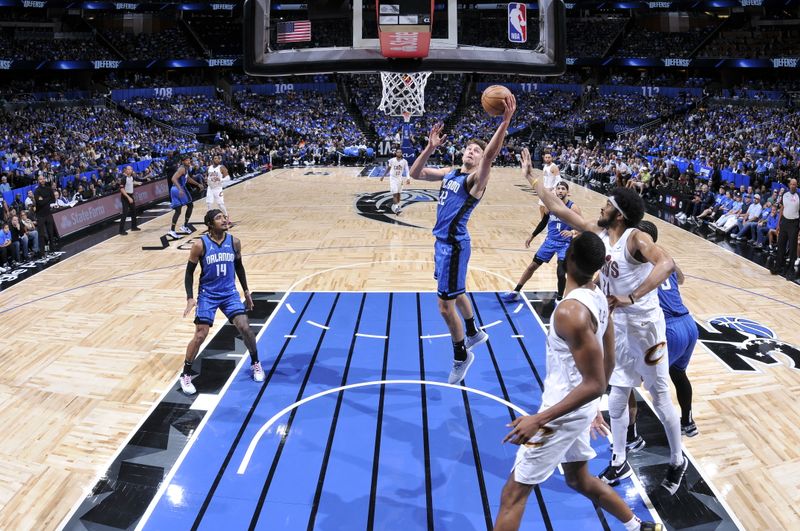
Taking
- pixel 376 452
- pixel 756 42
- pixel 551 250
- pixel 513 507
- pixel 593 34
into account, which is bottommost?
pixel 376 452

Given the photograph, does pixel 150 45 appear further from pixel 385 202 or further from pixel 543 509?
pixel 543 509

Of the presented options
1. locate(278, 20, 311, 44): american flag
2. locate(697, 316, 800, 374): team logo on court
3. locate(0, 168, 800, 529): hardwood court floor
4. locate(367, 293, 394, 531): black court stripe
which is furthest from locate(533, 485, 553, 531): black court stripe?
locate(278, 20, 311, 44): american flag

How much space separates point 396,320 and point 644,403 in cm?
295

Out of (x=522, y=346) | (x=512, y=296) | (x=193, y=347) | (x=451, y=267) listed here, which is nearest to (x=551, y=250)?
(x=512, y=296)

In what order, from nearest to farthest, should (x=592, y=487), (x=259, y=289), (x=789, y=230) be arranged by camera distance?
(x=592, y=487) → (x=259, y=289) → (x=789, y=230)

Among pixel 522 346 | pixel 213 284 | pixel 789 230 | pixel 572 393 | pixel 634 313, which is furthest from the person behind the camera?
pixel 789 230

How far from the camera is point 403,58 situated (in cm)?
548

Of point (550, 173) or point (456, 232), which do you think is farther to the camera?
point (550, 173)

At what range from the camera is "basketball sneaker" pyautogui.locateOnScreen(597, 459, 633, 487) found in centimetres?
394

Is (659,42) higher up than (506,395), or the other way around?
(659,42)

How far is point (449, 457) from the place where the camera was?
428 cm

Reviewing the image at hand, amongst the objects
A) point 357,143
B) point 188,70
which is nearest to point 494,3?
point 357,143

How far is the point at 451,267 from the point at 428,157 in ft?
3.04

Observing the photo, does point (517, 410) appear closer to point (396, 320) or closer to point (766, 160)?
point (396, 320)
